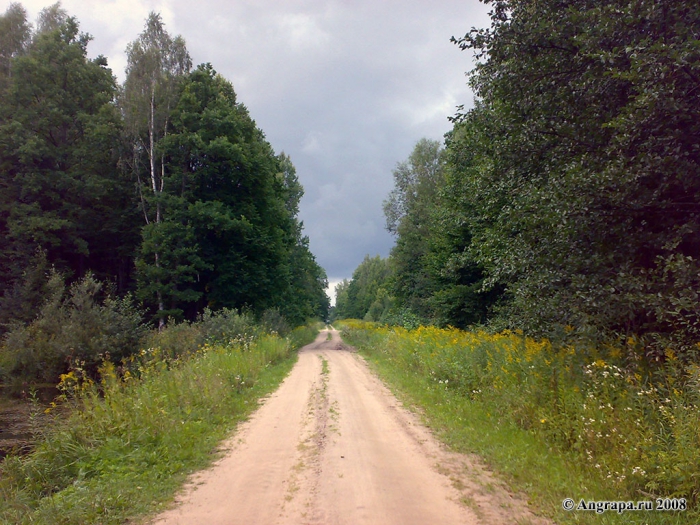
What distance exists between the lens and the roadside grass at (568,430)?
15.0 feet

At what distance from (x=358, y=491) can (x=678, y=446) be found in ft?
11.3

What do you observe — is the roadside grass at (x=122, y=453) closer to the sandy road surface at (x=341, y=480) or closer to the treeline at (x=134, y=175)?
the sandy road surface at (x=341, y=480)

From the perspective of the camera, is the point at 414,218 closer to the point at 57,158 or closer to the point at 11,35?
the point at 57,158

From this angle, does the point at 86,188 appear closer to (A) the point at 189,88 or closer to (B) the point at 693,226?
(A) the point at 189,88

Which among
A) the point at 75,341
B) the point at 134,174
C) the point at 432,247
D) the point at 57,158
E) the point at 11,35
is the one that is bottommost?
the point at 75,341

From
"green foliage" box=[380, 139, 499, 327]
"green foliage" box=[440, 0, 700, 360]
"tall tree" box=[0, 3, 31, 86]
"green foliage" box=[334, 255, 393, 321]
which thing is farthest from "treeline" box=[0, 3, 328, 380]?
"green foliage" box=[334, 255, 393, 321]

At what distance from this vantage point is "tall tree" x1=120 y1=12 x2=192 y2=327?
26.9 metres

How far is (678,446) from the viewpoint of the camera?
451 cm

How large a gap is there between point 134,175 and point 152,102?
5.01 meters

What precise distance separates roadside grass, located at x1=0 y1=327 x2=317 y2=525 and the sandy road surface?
48cm

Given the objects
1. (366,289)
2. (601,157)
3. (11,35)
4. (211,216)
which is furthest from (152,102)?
(366,289)

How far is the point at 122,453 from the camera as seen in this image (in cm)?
652

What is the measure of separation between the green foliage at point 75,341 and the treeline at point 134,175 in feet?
25.3

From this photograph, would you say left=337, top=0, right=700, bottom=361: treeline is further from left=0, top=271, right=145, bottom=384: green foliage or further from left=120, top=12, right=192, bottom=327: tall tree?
left=120, top=12, right=192, bottom=327: tall tree
